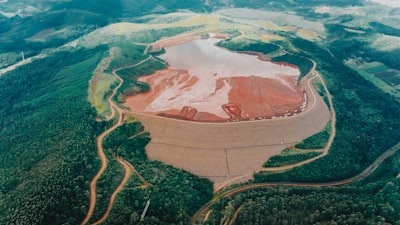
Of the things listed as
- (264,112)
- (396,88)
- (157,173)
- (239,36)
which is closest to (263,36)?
(239,36)

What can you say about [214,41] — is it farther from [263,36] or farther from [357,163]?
[357,163]

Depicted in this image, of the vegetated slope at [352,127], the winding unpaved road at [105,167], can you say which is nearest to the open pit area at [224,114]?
the winding unpaved road at [105,167]

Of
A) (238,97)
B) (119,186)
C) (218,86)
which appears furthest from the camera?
(218,86)

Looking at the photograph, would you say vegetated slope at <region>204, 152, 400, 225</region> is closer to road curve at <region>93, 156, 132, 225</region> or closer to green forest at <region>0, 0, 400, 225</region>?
green forest at <region>0, 0, 400, 225</region>

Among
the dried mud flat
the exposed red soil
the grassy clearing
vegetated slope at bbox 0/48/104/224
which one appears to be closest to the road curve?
vegetated slope at bbox 0/48/104/224

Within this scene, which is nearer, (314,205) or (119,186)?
(314,205)

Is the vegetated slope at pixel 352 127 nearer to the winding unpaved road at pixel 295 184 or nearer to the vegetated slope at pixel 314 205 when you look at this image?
the winding unpaved road at pixel 295 184

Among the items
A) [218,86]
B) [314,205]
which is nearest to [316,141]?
[314,205]

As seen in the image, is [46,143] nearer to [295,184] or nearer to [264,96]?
[295,184]

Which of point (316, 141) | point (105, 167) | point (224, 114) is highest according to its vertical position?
point (224, 114)
